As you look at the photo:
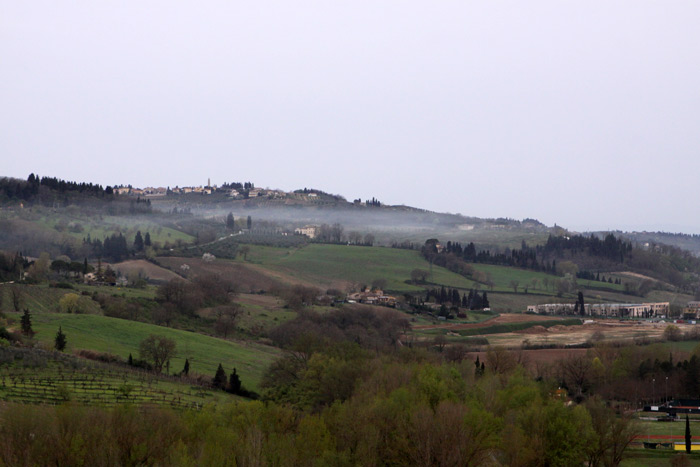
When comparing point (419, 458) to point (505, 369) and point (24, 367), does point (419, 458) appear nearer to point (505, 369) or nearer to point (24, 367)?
point (24, 367)

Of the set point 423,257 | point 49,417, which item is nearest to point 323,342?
point 49,417

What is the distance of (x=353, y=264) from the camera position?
560 feet

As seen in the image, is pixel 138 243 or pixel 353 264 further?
pixel 353 264

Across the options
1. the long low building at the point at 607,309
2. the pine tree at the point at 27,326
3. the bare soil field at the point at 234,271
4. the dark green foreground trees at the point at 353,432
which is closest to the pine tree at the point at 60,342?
the pine tree at the point at 27,326

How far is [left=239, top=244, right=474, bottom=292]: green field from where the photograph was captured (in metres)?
158

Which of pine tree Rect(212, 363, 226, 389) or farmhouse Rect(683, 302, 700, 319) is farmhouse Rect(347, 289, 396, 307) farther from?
pine tree Rect(212, 363, 226, 389)

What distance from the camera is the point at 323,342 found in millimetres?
76500

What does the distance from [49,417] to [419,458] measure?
16795 millimetres

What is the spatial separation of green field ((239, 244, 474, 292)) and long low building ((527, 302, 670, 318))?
18.8m

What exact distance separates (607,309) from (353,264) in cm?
4958

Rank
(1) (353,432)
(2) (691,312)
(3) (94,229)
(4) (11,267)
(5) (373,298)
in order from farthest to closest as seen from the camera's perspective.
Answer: (3) (94,229)
(2) (691,312)
(5) (373,298)
(4) (11,267)
(1) (353,432)

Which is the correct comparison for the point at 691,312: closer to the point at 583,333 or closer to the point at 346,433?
the point at 583,333

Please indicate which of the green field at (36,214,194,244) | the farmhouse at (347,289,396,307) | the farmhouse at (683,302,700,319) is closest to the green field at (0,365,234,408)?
the farmhouse at (347,289,396,307)

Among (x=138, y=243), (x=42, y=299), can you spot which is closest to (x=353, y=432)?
(x=42, y=299)
